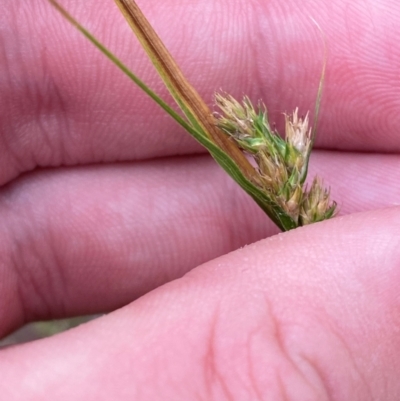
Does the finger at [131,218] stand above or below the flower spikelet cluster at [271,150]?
below

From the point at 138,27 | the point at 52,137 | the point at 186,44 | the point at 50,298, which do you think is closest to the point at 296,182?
the point at 138,27

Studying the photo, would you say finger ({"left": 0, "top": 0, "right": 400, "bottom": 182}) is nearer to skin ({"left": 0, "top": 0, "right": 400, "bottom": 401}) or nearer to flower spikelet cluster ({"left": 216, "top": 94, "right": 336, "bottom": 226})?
skin ({"left": 0, "top": 0, "right": 400, "bottom": 401})

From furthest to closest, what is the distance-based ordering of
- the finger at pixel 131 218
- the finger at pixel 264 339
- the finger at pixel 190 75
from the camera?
the finger at pixel 131 218 → the finger at pixel 190 75 → the finger at pixel 264 339

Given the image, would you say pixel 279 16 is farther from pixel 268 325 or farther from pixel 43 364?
pixel 43 364

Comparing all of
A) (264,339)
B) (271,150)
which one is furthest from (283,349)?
(271,150)

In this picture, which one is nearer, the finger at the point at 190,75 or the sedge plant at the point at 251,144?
the sedge plant at the point at 251,144

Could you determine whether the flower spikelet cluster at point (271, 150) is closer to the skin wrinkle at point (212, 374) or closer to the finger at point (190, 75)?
the skin wrinkle at point (212, 374)

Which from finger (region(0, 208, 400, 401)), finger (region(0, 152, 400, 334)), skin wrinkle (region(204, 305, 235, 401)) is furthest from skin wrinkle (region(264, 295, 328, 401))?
finger (region(0, 152, 400, 334))

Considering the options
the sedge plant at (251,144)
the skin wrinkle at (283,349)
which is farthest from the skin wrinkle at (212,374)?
the sedge plant at (251,144)
